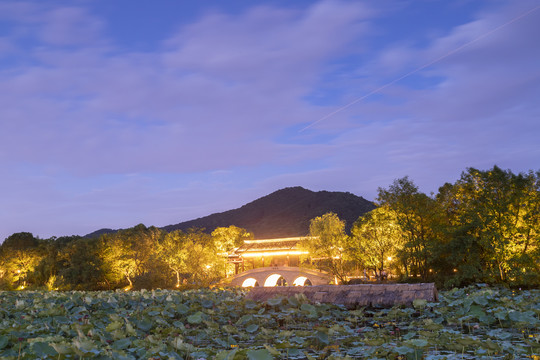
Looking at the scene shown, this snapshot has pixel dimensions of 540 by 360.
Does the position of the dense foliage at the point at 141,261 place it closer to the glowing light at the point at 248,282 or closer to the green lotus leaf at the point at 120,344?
the glowing light at the point at 248,282

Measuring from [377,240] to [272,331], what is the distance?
37165 mm

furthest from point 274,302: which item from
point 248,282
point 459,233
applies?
point 248,282

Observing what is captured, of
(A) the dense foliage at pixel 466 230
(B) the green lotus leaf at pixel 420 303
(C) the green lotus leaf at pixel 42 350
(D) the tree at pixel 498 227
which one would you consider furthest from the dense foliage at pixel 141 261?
(C) the green lotus leaf at pixel 42 350

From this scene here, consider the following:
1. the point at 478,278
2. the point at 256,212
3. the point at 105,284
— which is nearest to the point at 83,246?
the point at 105,284

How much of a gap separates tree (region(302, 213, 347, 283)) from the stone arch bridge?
1635mm

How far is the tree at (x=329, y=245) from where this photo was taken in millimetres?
46531

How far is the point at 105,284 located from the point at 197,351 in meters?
60.5

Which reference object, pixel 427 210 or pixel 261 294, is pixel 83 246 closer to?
pixel 427 210

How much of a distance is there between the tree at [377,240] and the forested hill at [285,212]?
80840 millimetres

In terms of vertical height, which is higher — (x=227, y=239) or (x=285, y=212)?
(x=285, y=212)

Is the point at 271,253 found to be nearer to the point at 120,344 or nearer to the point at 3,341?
the point at 120,344

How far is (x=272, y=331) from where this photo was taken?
705cm

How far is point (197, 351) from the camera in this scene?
18.8ft

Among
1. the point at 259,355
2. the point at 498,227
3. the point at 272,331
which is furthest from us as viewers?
the point at 498,227
